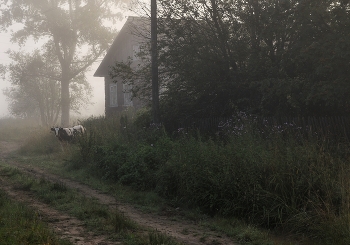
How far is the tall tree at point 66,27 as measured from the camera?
123 feet

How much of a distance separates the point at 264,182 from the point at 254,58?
6.88 m

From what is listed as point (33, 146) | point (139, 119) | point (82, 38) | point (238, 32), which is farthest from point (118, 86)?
point (238, 32)

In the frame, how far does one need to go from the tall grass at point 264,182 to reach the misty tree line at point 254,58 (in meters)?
2.34

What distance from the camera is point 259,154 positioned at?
870 centimetres

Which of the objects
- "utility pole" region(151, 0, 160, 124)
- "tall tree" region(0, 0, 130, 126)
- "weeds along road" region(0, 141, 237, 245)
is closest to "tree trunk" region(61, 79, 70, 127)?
"tall tree" region(0, 0, 130, 126)

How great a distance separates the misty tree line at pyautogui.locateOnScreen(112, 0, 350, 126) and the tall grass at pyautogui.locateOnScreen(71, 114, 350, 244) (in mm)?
2345

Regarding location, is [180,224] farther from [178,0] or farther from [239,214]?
[178,0]

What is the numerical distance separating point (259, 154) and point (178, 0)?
339 inches

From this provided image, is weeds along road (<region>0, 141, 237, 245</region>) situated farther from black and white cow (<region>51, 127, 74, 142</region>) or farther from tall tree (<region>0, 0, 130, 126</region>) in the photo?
tall tree (<region>0, 0, 130, 126</region>)

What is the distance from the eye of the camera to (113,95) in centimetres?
3466

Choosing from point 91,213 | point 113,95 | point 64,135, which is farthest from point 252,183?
point 113,95

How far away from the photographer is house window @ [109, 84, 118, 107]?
34094mm

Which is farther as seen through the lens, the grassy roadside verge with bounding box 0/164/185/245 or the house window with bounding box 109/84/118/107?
the house window with bounding box 109/84/118/107

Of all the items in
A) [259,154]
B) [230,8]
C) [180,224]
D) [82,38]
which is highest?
[82,38]
